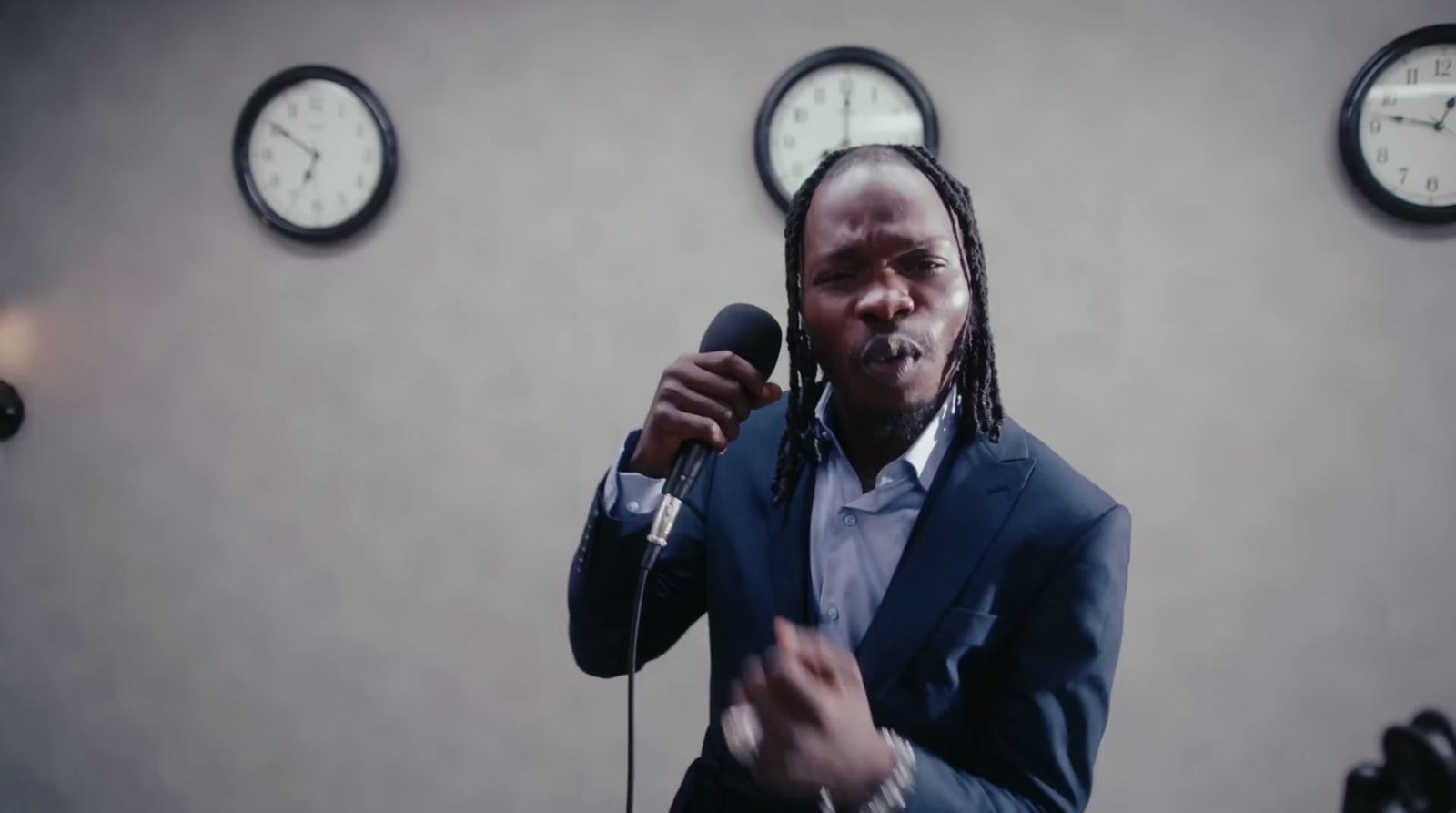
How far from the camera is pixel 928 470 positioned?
1.03 m

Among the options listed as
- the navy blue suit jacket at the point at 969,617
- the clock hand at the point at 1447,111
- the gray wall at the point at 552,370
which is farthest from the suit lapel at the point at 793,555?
the clock hand at the point at 1447,111

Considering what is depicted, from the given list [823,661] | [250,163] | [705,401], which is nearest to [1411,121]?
[705,401]

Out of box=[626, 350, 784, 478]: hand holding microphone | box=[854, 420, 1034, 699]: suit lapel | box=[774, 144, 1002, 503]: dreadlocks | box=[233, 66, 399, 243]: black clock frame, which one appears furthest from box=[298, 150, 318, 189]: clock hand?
box=[854, 420, 1034, 699]: suit lapel

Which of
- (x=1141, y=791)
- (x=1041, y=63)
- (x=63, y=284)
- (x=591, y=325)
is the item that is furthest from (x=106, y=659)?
(x=1041, y=63)

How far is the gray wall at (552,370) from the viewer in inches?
67.9

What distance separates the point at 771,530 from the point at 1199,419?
1.15 m

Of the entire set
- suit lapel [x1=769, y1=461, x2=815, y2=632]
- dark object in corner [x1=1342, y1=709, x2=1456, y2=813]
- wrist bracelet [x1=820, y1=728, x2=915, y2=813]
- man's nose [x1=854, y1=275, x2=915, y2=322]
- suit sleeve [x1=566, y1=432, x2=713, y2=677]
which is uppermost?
man's nose [x1=854, y1=275, x2=915, y2=322]

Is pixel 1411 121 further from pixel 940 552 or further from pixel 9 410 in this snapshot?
pixel 9 410

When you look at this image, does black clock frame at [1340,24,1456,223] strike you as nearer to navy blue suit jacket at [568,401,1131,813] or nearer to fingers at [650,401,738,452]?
navy blue suit jacket at [568,401,1131,813]

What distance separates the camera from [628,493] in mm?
983

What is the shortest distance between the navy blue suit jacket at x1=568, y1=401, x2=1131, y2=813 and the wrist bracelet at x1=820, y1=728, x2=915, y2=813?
0.6 inches

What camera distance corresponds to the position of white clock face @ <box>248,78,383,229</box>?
1952mm

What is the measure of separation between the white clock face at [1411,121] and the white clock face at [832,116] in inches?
35.8

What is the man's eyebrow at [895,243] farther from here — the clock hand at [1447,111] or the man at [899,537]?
the clock hand at [1447,111]
